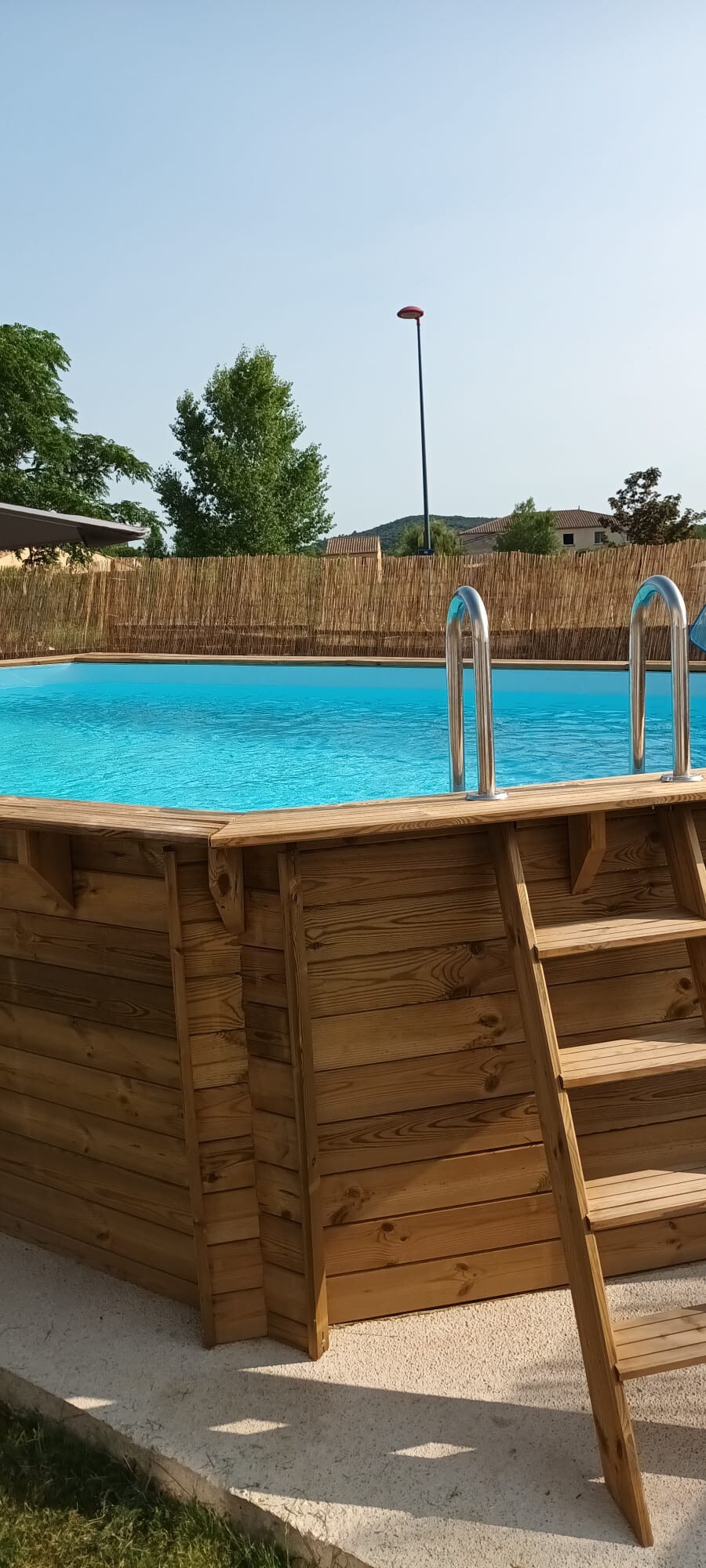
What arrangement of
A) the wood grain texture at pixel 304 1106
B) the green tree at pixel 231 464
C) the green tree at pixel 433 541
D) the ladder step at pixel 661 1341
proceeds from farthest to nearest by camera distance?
the green tree at pixel 433 541
the green tree at pixel 231 464
the wood grain texture at pixel 304 1106
the ladder step at pixel 661 1341

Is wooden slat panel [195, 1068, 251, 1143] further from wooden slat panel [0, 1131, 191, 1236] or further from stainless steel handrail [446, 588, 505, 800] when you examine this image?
stainless steel handrail [446, 588, 505, 800]

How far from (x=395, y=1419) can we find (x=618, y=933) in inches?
41.3

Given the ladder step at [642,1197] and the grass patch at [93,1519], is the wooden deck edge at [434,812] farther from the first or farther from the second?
the grass patch at [93,1519]

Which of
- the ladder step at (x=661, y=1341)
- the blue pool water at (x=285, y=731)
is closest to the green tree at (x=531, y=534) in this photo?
the blue pool water at (x=285, y=731)

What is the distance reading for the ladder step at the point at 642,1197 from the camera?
1926 millimetres

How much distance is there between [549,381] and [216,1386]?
1489 inches

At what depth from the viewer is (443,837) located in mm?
2357

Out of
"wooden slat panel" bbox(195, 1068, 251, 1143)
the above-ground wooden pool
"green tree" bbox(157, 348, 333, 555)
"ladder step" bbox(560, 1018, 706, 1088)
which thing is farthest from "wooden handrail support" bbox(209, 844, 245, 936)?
"green tree" bbox(157, 348, 333, 555)

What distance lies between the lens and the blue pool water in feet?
24.4

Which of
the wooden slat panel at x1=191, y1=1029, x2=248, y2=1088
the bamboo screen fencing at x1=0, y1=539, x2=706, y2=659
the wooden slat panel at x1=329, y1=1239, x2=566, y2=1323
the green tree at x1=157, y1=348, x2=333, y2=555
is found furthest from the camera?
the green tree at x1=157, y1=348, x2=333, y2=555

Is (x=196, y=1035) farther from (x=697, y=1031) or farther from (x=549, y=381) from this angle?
(x=549, y=381)

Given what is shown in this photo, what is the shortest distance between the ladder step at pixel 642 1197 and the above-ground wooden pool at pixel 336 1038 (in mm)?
392

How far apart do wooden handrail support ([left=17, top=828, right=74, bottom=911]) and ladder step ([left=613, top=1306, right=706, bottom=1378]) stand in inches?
57.3

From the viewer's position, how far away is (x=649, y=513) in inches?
1591
